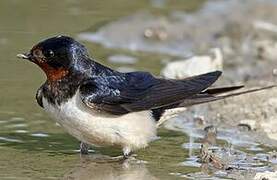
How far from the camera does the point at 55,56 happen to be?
6301 millimetres

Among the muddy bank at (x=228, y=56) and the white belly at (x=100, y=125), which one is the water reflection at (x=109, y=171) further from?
the muddy bank at (x=228, y=56)

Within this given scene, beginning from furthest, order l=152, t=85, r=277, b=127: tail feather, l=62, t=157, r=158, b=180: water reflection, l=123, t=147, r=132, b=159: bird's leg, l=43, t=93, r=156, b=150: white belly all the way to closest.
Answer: l=152, t=85, r=277, b=127: tail feather, l=123, t=147, r=132, b=159: bird's leg, l=43, t=93, r=156, b=150: white belly, l=62, t=157, r=158, b=180: water reflection

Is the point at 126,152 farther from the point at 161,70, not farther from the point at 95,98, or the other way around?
the point at 161,70

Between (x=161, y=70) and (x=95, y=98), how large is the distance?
2.78 metres

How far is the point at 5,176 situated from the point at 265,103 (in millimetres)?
2433

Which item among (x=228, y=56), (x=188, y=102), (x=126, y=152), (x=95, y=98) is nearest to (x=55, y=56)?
(x=95, y=98)

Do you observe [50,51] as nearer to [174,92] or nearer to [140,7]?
[174,92]

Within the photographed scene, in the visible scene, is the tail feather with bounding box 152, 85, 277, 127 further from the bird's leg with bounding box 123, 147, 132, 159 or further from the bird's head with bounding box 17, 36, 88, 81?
the bird's head with bounding box 17, 36, 88, 81

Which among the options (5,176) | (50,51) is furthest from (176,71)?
(5,176)

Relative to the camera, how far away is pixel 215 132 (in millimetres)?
6859

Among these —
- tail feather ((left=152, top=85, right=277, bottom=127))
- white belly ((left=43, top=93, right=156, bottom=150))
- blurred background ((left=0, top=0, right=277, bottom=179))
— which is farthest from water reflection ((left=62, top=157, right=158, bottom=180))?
tail feather ((left=152, top=85, right=277, bottom=127))

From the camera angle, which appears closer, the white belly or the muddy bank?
the white belly

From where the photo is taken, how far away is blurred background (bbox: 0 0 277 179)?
621 centimetres

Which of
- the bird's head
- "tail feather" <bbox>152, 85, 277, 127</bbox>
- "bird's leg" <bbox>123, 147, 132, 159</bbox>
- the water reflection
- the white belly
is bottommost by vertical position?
the water reflection
